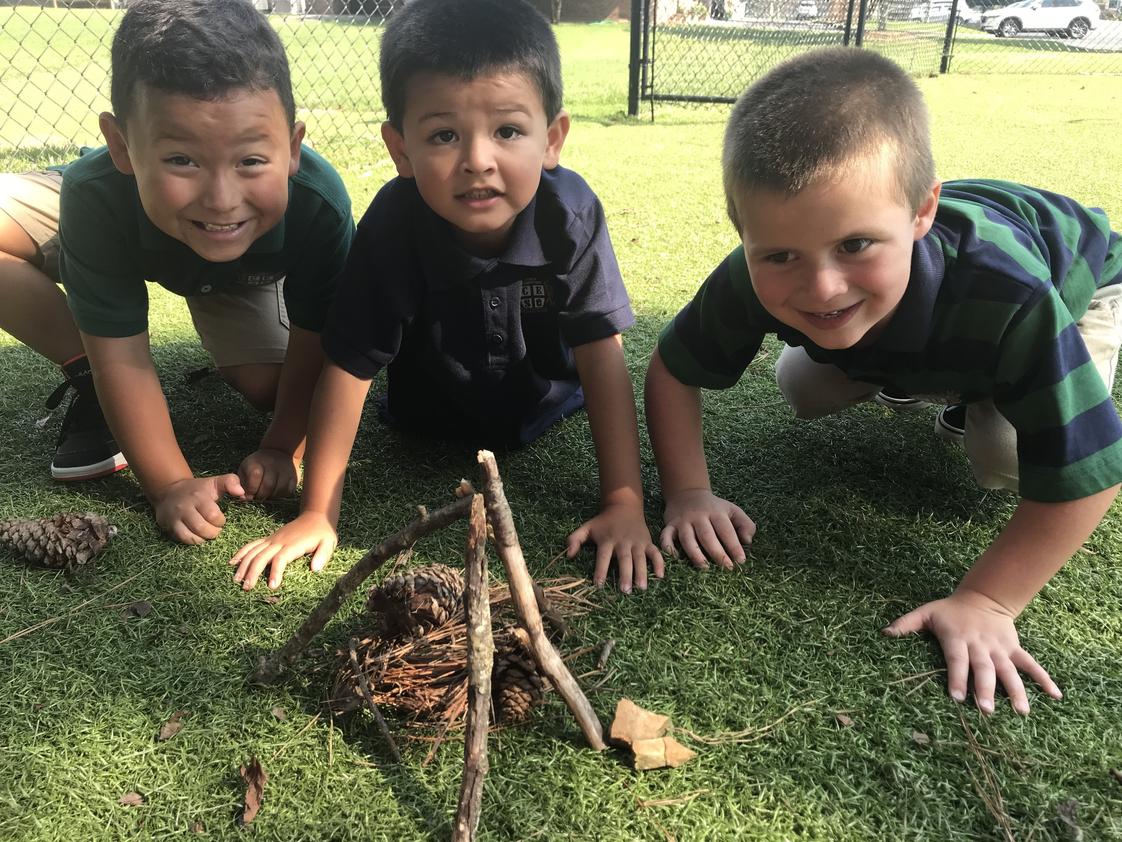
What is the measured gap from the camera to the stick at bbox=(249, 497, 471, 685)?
1.06 meters

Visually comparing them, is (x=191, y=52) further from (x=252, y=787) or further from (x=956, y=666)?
(x=956, y=666)

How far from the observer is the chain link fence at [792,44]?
7.86 metres

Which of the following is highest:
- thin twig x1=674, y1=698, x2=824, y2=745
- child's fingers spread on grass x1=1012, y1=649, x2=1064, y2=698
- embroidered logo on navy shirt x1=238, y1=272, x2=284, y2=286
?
embroidered logo on navy shirt x1=238, y1=272, x2=284, y2=286

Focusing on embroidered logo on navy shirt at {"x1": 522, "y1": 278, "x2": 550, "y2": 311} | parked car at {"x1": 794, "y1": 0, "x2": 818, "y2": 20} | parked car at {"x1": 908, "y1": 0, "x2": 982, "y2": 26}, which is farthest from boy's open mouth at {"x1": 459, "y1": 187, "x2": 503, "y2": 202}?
parked car at {"x1": 908, "y1": 0, "x2": 982, "y2": 26}

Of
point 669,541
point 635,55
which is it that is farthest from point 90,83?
point 669,541

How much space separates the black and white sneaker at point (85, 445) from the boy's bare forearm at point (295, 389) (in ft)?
1.23

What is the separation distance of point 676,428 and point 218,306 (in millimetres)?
1388

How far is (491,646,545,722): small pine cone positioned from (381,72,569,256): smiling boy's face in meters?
0.89

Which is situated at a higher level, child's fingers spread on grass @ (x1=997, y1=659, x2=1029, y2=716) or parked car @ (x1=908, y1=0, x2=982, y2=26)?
child's fingers spread on grass @ (x1=997, y1=659, x2=1029, y2=716)

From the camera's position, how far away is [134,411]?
6.46 ft

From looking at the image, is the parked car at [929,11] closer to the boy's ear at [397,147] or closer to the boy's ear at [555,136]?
the boy's ear at [555,136]

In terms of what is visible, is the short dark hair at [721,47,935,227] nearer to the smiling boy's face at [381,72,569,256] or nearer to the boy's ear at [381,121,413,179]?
the smiling boy's face at [381,72,569,256]

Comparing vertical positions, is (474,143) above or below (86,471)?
above

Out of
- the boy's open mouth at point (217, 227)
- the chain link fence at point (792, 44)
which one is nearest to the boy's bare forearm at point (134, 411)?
the boy's open mouth at point (217, 227)
